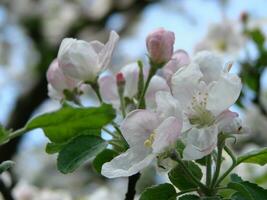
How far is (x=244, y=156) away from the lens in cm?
97

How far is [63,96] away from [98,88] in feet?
0.29

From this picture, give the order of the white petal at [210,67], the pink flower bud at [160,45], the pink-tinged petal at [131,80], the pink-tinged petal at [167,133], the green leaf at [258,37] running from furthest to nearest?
the green leaf at [258,37]
the pink-tinged petal at [131,80]
the pink flower bud at [160,45]
the white petal at [210,67]
the pink-tinged petal at [167,133]

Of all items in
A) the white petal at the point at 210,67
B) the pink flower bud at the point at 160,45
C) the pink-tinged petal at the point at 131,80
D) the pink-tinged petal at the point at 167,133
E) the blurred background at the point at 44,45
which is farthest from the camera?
the blurred background at the point at 44,45

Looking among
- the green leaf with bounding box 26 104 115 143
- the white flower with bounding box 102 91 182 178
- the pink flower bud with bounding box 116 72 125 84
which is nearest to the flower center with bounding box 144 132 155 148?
the white flower with bounding box 102 91 182 178

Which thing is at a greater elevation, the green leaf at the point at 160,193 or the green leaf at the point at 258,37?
the green leaf at the point at 160,193

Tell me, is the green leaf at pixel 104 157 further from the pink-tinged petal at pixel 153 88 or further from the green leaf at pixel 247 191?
the green leaf at pixel 247 191

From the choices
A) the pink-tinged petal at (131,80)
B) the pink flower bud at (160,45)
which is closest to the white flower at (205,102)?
the pink flower bud at (160,45)

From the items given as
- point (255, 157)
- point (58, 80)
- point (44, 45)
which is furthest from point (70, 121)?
point (44, 45)

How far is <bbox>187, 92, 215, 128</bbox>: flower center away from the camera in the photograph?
936 millimetres

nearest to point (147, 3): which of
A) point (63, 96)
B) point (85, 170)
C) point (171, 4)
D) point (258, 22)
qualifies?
point (171, 4)

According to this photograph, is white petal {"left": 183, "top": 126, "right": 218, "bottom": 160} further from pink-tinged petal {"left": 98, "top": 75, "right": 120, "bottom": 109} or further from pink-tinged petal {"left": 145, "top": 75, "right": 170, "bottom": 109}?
pink-tinged petal {"left": 98, "top": 75, "right": 120, "bottom": 109}

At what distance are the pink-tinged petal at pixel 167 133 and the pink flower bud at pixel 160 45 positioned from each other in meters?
0.22

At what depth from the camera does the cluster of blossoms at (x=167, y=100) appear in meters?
0.89

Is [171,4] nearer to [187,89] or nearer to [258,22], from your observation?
[258,22]
